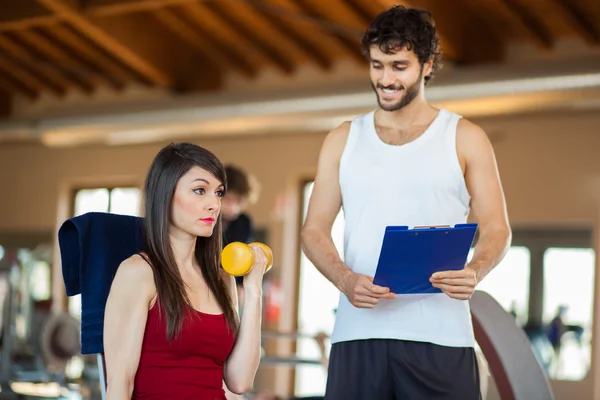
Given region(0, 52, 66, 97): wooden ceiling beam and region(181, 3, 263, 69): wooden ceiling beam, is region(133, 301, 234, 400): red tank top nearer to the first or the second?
region(181, 3, 263, 69): wooden ceiling beam

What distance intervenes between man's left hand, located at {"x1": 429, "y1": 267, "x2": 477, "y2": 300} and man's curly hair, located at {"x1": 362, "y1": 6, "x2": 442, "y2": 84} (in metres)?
0.52

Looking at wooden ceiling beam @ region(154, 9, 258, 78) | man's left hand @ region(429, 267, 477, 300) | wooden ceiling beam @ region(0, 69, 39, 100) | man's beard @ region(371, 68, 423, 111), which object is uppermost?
wooden ceiling beam @ region(154, 9, 258, 78)

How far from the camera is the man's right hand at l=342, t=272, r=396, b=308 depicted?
6.60 feet

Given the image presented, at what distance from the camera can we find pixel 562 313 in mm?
8008

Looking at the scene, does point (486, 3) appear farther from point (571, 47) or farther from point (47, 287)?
point (47, 287)

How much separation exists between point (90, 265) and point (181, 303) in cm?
26

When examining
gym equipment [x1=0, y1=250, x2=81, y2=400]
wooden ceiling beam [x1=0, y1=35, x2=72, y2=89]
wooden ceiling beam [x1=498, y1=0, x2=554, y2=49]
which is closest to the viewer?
gym equipment [x1=0, y1=250, x2=81, y2=400]

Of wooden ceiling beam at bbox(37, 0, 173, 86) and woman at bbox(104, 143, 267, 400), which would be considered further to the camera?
wooden ceiling beam at bbox(37, 0, 173, 86)

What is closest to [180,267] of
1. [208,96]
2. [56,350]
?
[56,350]

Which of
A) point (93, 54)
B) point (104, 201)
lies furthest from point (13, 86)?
point (93, 54)

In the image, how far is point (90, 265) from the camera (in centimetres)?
218

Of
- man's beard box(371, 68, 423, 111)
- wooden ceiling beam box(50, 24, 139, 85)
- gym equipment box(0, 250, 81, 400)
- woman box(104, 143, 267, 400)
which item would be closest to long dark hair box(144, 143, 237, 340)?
woman box(104, 143, 267, 400)

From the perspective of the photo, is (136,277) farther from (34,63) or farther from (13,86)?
(13,86)

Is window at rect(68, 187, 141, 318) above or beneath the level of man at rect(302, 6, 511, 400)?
above
